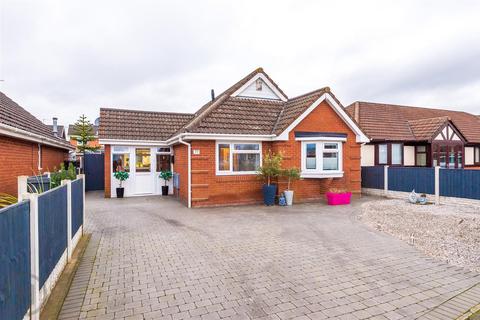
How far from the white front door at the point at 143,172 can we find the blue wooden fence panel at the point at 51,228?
9.84m

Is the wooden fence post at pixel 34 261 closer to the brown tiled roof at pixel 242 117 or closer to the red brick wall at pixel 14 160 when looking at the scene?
the red brick wall at pixel 14 160

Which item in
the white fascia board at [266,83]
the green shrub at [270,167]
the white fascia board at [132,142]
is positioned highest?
the white fascia board at [266,83]

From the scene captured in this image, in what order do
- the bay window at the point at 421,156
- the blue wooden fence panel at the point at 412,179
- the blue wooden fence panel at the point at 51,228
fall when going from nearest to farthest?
1. the blue wooden fence panel at the point at 51,228
2. the blue wooden fence panel at the point at 412,179
3. the bay window at the point at 421,156

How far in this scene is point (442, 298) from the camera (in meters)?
3.96

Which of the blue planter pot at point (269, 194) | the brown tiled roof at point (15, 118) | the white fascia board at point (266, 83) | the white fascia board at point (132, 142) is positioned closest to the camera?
the brown tiled roof at point (15, 118)

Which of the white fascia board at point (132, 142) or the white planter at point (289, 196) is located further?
the white fascia board at point (132, 142)

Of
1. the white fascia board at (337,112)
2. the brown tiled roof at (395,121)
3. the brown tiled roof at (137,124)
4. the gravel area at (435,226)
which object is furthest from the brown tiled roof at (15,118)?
the brown tiled roof at (395,121)

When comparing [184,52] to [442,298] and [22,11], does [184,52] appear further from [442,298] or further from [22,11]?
[442,298]

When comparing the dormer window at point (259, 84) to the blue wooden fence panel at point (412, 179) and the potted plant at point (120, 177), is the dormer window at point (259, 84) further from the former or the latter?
the potted plant at point (120, 177)

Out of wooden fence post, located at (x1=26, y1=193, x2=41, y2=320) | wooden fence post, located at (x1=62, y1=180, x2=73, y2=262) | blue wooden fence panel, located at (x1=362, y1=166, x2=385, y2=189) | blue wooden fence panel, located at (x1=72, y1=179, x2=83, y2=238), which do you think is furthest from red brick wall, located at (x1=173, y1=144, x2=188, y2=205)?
blue wooden fence panel, located at (x1=362, y1=166, x2=385, y2=189)

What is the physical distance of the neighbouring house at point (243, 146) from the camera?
38.0 ft

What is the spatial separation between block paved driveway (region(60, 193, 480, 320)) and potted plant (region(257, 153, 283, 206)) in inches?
138

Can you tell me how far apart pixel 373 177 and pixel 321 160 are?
4950 mm

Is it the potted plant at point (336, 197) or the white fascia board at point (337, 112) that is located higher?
the white fascia board at point (337, 112)
